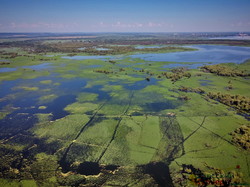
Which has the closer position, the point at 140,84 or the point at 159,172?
the point at 159,172

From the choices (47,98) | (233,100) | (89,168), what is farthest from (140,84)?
(89,168)

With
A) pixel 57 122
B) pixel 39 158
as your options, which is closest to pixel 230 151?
pixel 39 158

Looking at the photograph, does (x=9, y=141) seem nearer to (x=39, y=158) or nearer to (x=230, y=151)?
(x=39, y=158)

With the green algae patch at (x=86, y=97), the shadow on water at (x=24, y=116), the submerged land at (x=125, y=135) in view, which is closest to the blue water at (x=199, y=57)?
the submerged land at (x=125, y=135)

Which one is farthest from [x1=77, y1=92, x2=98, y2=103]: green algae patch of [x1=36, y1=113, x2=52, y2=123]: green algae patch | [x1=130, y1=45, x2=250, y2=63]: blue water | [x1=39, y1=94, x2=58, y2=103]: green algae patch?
[x1=130, y1=45, x2=250, y2=63]: blue water

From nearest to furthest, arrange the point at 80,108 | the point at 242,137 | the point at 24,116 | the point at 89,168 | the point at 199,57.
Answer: the point at 89,168 → the point at 242,137 → the point at 24,116 → the point at 80,108 → the point at 199,57

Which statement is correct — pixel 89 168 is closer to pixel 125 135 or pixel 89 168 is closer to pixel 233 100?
pixel 125 135

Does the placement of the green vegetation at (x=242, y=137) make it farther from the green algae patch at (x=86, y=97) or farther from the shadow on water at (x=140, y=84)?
the green algae patch at (x=86, y=97)

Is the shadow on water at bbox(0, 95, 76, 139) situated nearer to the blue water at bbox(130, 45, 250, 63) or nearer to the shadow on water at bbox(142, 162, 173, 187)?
the shadow on water at bbox(142, 162, 173, 187)
